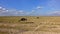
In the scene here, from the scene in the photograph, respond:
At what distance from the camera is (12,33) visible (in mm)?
7160

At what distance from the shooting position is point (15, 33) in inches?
285

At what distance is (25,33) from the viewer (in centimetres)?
728

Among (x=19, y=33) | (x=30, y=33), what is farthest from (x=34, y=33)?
(x=19, y=33)

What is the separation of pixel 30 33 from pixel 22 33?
42 centimetres

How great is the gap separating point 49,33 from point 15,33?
70.1 inches

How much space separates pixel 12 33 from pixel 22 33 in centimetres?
53

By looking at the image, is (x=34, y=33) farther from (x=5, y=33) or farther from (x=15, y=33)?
(x=5, y=33)

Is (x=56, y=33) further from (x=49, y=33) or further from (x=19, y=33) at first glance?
(x=19, y=33)

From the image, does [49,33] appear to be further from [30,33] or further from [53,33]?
[30,33]

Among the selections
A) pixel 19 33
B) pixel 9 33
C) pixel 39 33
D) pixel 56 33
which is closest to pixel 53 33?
pixel 56 33

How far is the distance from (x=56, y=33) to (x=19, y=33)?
1938 millimetres

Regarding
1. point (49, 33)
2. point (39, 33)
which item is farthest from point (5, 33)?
point (49, 33)

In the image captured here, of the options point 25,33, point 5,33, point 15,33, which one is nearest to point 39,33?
point 25,33

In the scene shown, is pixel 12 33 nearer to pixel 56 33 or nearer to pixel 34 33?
pixel 34 33
